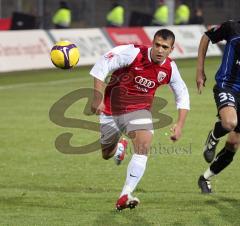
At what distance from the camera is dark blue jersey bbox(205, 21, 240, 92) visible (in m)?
9.47

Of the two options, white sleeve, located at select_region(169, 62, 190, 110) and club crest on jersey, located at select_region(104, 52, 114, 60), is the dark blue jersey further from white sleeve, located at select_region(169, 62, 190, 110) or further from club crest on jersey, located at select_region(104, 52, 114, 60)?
club crest on jersey, located at select_region(104, 52, 114, 60)

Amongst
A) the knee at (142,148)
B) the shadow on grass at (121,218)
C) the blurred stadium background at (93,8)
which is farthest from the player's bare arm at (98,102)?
the blurred stadium background at (93,8)

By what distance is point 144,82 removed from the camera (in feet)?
30.7

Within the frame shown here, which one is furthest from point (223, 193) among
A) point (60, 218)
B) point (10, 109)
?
point (10, 109)

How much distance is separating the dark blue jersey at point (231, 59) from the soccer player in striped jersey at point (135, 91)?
0.57 m

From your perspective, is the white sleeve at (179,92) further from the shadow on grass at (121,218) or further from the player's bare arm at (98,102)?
the shadow on grass at (121,218)

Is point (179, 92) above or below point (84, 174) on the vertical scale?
above

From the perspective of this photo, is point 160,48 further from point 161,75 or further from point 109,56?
point 109,56

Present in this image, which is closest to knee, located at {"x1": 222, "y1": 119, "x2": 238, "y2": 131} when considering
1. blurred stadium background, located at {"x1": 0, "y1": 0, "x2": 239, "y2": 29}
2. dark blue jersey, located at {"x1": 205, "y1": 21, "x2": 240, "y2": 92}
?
dark blue jersey, located at {"x1": 205, "y1": 21, "x2": 240, "y2": 92}

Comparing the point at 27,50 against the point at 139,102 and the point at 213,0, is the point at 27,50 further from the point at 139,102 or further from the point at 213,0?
the point at 213,0

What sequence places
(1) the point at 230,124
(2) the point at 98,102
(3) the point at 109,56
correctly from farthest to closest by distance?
(1) the point at 230,124, (3) the point at 109,56, (2) the point at 98,102

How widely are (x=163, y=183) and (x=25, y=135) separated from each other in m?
4.82

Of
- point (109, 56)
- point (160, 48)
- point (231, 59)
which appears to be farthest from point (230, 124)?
point (109, 56)

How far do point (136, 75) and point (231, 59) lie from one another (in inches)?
45.2
